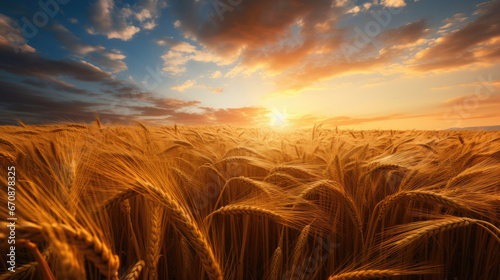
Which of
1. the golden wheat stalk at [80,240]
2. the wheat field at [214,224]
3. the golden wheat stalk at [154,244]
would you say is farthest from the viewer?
the golden wheat stalk at [154,244]

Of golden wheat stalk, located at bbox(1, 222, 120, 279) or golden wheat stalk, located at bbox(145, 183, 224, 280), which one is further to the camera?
golden wheat stalk, located at bbox(145, 183, 224, 280)

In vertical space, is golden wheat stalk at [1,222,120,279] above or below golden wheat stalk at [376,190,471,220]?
above

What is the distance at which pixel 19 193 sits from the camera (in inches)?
24.0

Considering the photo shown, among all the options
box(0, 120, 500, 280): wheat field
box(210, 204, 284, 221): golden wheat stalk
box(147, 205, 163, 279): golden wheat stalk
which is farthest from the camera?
box(210, 204, 284, 221): golden wheat stalk

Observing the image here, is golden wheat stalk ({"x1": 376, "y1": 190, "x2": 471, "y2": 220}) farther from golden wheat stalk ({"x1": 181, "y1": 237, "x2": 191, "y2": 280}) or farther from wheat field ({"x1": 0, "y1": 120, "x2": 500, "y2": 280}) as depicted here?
golden wheat stalk ({"x1": 181, "y1": 237, "x2": 191, "y2": 280})

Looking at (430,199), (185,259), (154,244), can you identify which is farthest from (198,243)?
(430,199)

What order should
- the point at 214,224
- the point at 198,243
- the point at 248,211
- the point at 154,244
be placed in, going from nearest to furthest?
the point at 198,243 → the point at 154,244 → the point at 248,211 → the point at 214,224

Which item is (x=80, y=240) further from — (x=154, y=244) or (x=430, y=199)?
(x=430, y=199)

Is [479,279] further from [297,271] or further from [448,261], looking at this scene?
[297,271]

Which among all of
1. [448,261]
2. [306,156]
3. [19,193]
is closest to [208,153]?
[306,156]

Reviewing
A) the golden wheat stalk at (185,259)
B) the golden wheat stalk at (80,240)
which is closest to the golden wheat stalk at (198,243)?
the golden wheat stalk at (80,240)

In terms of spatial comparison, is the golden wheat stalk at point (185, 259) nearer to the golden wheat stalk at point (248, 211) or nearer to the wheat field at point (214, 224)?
the wheat field at point (214, 224)

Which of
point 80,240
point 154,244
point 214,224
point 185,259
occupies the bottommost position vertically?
point 185,259

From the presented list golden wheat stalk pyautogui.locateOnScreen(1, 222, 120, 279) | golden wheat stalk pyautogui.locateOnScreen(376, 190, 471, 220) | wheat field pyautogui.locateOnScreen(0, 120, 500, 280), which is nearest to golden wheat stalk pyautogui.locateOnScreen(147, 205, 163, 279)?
wheat field pyautogui.locateOnScreen(0, 120, 500, 280)
